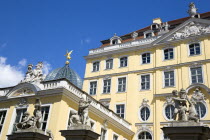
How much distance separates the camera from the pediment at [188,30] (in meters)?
26.9

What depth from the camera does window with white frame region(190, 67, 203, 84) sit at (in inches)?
985

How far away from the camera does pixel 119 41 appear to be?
1288 inches

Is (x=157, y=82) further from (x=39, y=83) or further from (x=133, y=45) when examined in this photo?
(x=39, y=83)

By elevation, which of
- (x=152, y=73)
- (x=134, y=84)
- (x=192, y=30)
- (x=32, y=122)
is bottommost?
(x=32, y=122)

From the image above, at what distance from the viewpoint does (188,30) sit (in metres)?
27.8

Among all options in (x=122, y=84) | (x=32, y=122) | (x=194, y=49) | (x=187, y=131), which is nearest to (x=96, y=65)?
(x=122, y=84)

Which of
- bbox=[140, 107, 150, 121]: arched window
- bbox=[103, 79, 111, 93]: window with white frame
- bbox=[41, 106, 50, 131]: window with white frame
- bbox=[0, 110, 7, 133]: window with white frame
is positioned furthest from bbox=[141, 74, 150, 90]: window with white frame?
bbox=[0, 110, 7, 133]: window with white frame

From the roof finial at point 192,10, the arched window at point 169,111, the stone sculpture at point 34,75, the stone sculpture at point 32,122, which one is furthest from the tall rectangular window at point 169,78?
the stone sculpture at point 32,122

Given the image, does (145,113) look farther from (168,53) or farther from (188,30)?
(188,30)

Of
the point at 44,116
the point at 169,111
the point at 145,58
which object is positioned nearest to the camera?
the point at 44,116

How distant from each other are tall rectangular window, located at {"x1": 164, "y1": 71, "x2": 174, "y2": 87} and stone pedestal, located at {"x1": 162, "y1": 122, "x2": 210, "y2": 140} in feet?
55.8

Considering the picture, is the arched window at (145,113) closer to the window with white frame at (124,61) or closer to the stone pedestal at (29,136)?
the window with white frame at (124,61)

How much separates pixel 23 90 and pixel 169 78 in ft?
51.5

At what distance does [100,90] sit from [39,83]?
12.2m
